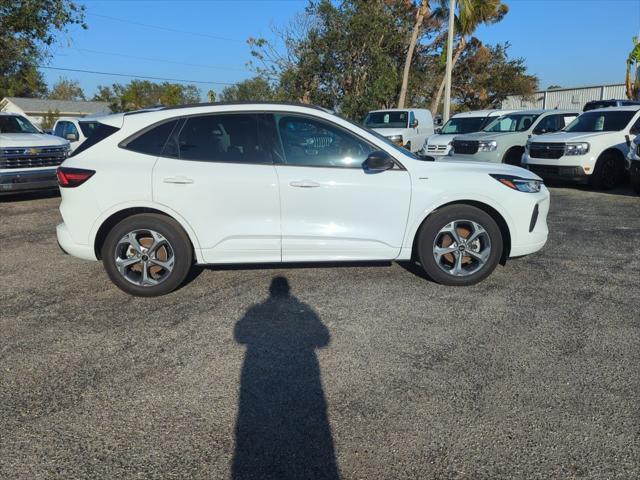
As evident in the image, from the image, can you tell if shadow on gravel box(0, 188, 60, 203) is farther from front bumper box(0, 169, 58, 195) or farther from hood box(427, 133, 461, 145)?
hood box(427, 133, 461, 145)

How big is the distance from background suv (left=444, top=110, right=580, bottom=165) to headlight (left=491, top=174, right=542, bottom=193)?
26.2 feet

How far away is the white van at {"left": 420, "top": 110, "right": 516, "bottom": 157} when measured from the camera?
549 inches

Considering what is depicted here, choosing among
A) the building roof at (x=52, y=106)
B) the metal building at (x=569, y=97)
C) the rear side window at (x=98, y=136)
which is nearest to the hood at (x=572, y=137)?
the rear side window at (x=98, y=136)

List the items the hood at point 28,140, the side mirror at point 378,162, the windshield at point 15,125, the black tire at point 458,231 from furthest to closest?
1. the windshield at point 15,125
2. the hood at point 28,140
3. the black tire at point 458,231
4. the side mirror at point 378,162

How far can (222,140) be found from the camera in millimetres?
4629

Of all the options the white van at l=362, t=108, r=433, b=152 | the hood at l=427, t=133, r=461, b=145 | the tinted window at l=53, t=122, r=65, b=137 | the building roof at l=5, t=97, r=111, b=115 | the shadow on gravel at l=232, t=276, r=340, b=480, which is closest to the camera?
the shadow on gravel at l=232, t=276, r=340, b=480

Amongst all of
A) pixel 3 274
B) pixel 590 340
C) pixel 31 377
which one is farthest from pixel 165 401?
pixel 3 274

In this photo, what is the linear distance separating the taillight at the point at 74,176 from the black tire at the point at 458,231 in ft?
10.3

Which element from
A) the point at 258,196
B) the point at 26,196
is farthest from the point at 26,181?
the point at 258,196

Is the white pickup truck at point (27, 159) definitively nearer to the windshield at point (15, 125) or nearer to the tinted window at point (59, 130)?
the windshield at point (15, 125)

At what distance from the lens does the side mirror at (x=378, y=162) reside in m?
4.48

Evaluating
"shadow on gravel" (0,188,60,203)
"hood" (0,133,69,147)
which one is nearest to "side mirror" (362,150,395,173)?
"hood" (0,133,69,147)

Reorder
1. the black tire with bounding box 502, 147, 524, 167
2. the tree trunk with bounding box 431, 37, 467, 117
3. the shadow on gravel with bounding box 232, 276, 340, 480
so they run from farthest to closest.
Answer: the tree trunk with bounding box 431, 37, 467, 117, the black tire with bounding box 502, 147, 524, 167, the shadow on gravel with bounding box 232, 276, 340, 480

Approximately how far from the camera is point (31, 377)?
3.31m
